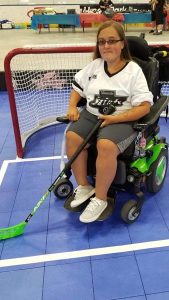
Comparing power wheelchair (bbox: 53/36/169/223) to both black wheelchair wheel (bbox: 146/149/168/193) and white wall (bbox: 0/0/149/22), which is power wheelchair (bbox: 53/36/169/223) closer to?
black wheelchair wheel (bbox: 146/149/168/193)

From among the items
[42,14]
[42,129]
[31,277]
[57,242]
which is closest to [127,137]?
[57,242]

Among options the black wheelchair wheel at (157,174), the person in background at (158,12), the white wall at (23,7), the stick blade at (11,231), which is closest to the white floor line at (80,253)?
the stick blade at (11,231)

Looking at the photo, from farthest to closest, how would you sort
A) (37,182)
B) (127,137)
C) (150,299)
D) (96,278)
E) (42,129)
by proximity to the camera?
(42,129), (37,182), (127,137), (96,278), (150,299)

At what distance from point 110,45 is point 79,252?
1.26 meters

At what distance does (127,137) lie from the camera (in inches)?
69.3

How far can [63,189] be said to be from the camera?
7.17 ft

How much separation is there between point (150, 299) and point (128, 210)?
54 cm

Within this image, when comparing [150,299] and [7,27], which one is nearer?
[150,299]

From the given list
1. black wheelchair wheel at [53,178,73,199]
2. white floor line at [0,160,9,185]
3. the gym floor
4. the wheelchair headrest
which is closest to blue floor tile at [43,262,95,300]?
the gym floor

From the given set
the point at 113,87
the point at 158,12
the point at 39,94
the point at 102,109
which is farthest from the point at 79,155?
the point at 158,12

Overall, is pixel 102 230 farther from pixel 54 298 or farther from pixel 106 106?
pixel 106 106

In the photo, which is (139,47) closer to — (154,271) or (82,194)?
(82,194)

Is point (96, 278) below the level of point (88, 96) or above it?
below

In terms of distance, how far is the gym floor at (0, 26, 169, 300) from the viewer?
5.01 feet
